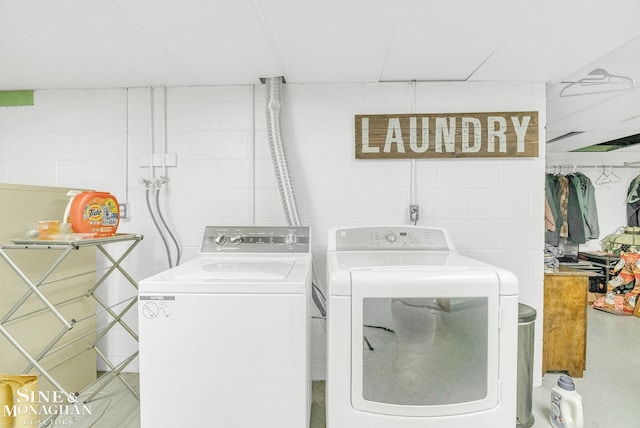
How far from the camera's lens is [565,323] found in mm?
2211

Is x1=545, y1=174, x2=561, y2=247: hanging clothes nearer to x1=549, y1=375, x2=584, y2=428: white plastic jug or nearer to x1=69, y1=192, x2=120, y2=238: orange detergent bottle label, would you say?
x1=549, y1=375, x2=584, y2=428: white plastic jug

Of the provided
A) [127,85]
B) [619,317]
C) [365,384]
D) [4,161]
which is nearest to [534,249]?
[365,384]

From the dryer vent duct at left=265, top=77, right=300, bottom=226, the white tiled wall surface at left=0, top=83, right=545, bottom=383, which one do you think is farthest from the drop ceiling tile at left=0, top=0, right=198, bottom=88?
the dryer vent duct at left=265, top=77, right=300, bottom=226

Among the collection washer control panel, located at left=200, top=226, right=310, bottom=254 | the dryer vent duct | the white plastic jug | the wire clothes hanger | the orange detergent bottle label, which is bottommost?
the white plastic jug

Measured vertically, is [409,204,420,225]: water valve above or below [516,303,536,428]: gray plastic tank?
above

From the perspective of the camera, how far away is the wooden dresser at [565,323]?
7.22 feet

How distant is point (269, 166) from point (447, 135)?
122 cm

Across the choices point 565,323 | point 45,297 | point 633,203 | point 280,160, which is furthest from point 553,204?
point 45,297

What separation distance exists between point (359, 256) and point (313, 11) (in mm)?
1150

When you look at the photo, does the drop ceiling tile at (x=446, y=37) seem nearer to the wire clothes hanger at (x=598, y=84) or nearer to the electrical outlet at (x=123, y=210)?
the wire clothes hanger at (x=598, y=84)

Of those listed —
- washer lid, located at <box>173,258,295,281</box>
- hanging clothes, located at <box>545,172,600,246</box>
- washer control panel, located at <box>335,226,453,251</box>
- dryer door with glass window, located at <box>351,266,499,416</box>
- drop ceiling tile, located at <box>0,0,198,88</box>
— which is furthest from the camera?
hanging clothes, located at <box>545,172,600,246</box>

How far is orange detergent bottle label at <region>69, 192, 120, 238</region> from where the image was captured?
5.62 ft

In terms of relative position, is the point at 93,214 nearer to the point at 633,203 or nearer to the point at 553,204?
the point at 553,204

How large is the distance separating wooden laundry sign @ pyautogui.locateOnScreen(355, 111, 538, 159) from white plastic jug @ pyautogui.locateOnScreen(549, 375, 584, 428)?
138 cm
